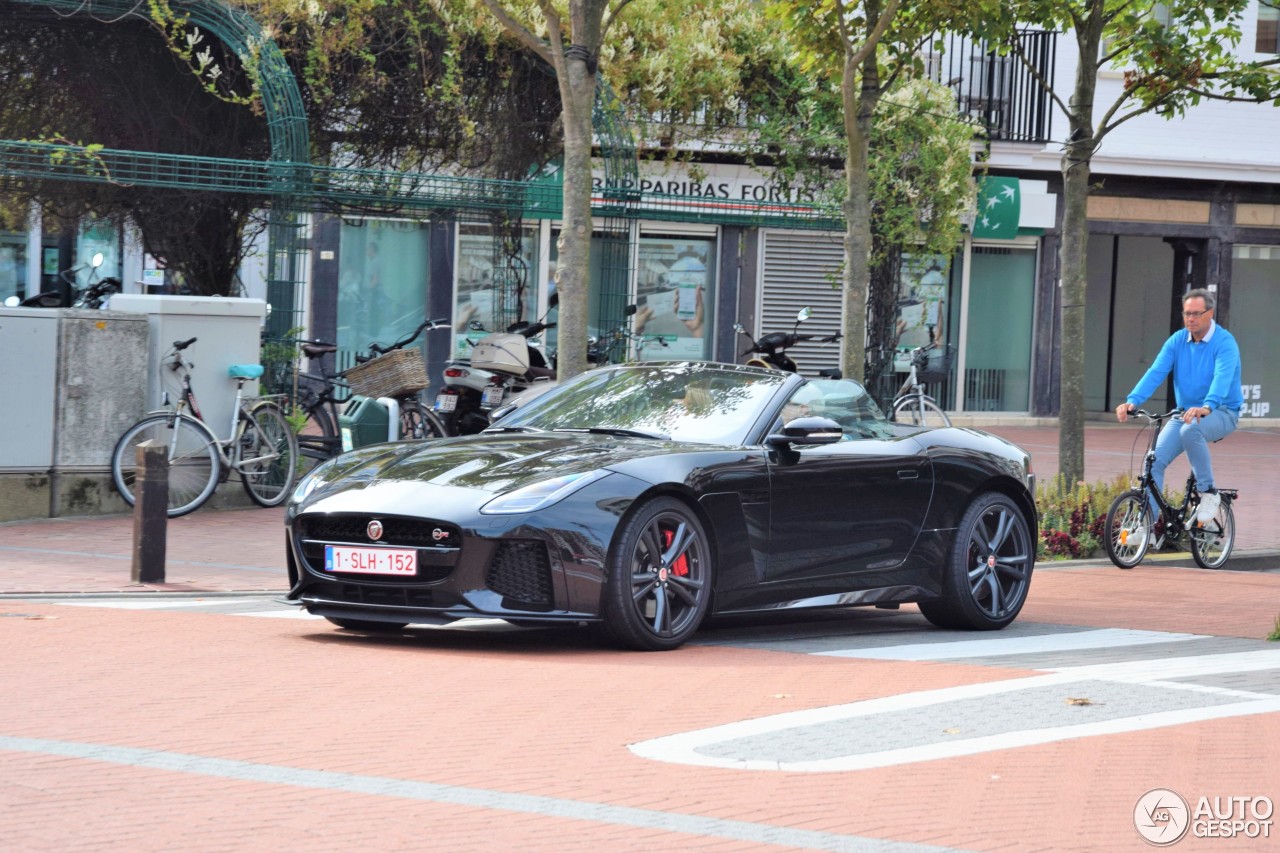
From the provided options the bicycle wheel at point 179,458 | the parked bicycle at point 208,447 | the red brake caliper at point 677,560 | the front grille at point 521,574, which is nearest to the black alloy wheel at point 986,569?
the red brake caliper at point 677,560

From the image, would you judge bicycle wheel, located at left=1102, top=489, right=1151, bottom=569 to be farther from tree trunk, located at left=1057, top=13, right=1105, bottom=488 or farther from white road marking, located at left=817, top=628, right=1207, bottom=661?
white road marking, located at left=817, top=628, right=1207, bottom=661

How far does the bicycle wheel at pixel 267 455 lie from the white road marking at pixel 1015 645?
6798 mm

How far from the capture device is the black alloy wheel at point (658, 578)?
25.1 feet

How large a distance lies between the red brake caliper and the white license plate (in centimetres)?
111

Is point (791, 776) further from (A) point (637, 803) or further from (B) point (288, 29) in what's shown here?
(B) point (288, 29)

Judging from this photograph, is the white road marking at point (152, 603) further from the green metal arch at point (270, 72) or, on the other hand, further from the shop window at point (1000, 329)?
the shop window at point (1000, 329)

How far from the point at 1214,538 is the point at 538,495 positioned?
7433 millimetres

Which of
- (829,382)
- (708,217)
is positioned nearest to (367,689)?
(829,382)

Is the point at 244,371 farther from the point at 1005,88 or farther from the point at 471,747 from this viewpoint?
the point at 1005,88

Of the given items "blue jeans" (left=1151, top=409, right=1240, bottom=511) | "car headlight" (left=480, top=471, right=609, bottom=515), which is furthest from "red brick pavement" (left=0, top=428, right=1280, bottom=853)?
"blue jeans" (left=1151, top=409, right=1240, bottom=511)

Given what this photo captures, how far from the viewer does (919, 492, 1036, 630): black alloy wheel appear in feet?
30.8

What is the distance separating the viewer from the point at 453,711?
6367 millimetres

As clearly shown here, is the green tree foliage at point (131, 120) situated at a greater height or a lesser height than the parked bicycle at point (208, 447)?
greater

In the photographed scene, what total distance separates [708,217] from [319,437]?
320 inches
